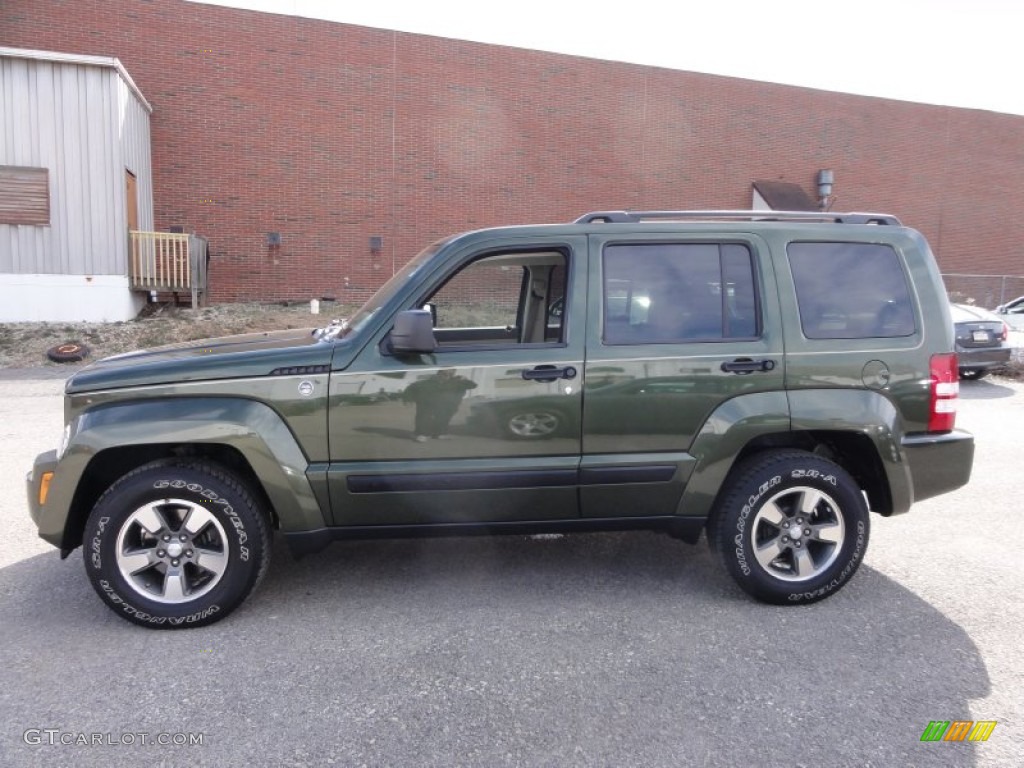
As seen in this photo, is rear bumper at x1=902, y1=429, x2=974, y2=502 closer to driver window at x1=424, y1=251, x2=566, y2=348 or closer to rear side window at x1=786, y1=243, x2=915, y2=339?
rear side window at x1=786, y1=243, x2=915, y2=339

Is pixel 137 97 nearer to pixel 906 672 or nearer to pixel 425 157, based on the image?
pixel 425 157

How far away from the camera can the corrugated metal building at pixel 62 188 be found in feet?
47.6

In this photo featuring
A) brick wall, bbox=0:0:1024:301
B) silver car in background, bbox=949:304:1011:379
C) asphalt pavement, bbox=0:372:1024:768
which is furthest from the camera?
brick wall, bbox=0:0:1024:301

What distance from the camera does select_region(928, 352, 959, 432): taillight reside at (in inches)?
152

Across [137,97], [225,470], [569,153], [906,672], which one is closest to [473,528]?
[225,470]

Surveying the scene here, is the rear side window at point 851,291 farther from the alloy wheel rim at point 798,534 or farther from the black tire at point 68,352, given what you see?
the black tire at point 68,352

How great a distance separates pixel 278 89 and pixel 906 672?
65.2 ft

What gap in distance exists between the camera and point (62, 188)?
14852 mm

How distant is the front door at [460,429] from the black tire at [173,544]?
1.52 ft

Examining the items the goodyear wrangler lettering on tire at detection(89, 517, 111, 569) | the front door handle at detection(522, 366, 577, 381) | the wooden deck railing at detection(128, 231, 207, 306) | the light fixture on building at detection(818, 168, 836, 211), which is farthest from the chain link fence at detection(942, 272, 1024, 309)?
the goodyear wrangler lettering on tire at detection(89, 517, 111, 569)


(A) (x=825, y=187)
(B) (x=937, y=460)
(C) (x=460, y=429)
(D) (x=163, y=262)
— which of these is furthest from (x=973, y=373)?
(D) (x=163, y=262)

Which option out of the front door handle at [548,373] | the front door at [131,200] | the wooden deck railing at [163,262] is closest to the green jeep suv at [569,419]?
the front door handle at [548,373]

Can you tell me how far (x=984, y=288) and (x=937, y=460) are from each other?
24803 mm

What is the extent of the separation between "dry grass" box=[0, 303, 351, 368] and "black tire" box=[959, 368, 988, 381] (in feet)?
37.5
